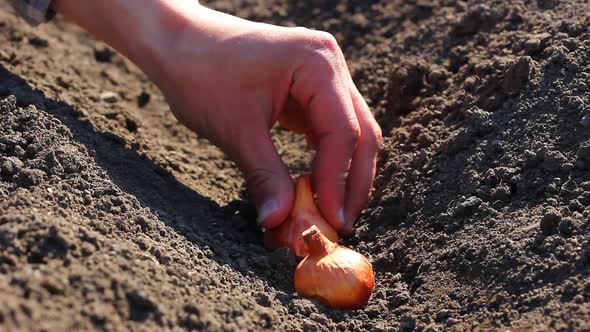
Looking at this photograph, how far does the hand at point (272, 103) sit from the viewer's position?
3.40m

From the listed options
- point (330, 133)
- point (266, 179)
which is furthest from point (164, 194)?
point (330, 133)

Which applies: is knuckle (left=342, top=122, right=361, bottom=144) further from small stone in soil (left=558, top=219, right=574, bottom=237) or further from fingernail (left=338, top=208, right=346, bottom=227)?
small stone in soil (left=558, top=219, right=574, bottom=237)

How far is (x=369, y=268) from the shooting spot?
3119 mm

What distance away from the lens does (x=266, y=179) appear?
11.1 feet

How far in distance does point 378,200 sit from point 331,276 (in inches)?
28.6

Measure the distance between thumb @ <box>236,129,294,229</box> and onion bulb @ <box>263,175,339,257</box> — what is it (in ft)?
0.12

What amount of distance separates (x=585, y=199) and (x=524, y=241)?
1.00 ft

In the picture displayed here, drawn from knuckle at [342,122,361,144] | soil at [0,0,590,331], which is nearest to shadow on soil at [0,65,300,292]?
soil at [0,0,590,331]

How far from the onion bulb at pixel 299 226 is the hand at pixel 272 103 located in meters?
0.04

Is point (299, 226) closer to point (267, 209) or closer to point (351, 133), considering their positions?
point (267, 209)

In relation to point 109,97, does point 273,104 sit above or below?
above

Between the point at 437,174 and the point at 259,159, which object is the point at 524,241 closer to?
the point at 437,174

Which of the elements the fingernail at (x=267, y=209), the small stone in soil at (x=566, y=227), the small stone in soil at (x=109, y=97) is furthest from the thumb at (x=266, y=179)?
the small stone in soil at (x=109, y=97)

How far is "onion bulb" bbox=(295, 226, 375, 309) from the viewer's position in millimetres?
2979
